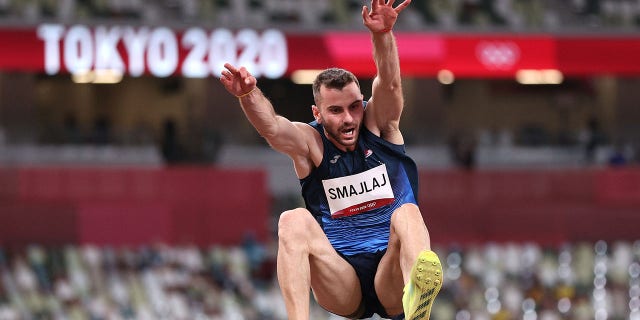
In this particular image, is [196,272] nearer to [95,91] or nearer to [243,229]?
[243,229]

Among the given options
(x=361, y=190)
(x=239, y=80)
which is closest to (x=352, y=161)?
(x=361, y=190)

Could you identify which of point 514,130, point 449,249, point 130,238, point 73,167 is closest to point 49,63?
point 73,167

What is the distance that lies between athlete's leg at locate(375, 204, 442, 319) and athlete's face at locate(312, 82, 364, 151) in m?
0.48

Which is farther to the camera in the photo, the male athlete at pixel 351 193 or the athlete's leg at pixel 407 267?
the male athlete at pixel 351 193

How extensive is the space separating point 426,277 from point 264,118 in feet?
3.83

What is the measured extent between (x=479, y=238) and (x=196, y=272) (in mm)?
4330

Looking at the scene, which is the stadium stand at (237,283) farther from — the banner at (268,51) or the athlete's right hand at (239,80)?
the athlete's right hand at (239,80)

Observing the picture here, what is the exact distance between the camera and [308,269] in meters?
7.04

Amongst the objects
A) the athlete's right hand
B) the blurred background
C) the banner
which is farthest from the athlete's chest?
the banner

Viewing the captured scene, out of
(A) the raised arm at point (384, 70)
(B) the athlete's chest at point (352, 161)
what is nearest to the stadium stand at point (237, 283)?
(B) the athlete's chest at point (352, 161)

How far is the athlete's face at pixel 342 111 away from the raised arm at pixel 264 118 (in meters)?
0.14

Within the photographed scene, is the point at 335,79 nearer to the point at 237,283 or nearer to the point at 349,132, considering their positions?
the point at 349,132

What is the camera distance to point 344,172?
24.2 ft

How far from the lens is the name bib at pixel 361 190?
24.2ft
